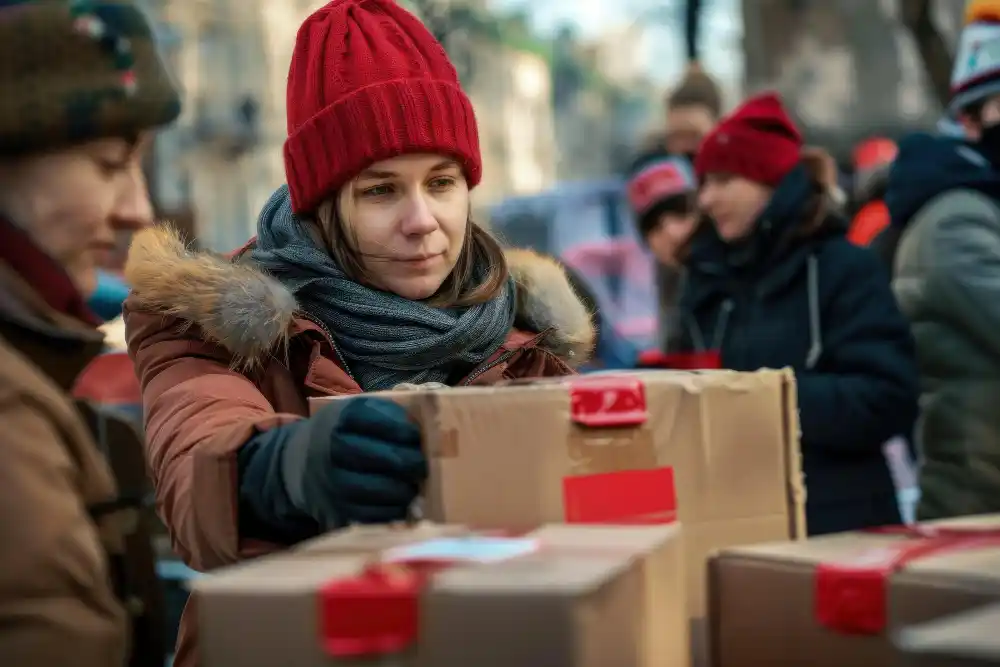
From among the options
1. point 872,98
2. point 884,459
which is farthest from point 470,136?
point 872,98

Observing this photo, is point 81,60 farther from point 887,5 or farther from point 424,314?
point 887,5

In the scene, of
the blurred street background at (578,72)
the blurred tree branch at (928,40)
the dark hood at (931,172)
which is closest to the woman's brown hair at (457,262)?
the dark hood at (931,172)

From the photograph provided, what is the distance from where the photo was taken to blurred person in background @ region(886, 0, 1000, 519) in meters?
3.54

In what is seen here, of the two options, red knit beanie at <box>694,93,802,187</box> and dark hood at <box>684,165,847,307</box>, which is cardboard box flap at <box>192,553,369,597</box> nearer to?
dark hood at <box>684,165,847,307</box>

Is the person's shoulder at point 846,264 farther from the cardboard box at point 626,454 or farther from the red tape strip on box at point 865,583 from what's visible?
the red tape strip on box at point 865,583

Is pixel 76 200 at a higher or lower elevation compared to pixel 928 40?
lower

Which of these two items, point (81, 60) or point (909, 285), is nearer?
point (81, 60)

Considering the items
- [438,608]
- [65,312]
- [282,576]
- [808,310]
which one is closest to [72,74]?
[65,312]

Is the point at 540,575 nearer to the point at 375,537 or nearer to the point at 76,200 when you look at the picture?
the point at 375,537

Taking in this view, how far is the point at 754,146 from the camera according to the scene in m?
3.76

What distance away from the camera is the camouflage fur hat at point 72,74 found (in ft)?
4.56

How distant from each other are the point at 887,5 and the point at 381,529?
45.8 feet

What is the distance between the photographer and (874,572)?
1343mm

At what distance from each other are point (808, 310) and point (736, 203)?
49 cm
